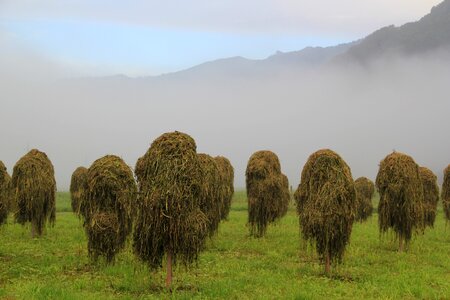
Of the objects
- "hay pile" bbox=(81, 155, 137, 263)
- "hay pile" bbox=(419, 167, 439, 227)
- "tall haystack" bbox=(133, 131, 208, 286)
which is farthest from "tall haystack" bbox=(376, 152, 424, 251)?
"hay pile" bbox=(81, 155, 137, 263)

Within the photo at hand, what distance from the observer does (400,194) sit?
20.3 metres

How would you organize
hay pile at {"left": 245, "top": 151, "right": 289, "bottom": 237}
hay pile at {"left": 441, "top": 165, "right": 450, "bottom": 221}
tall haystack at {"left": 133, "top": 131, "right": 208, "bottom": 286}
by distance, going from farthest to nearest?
1. hay pile at {"left": 441, "top": 165, "right": 450, "bottom": 221}
2. hay pile at {"left": 245, "top": 151, "right": 289, "bottom": 237}
3. tall haystack at {"left": 133, "top": 131, "right": 208, "bottom": 286}

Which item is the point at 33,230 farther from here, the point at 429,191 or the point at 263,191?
the point at 429,191

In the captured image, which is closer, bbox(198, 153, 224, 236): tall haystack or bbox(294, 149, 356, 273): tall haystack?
bbox(294, 149, 356, 273): tall haystack

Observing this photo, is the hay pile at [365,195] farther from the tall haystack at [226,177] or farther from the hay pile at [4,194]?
the hay pile at [4,194]

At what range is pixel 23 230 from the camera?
27.1 meters

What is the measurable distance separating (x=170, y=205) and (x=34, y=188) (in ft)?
44.3

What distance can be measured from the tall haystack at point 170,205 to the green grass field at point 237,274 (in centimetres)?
116

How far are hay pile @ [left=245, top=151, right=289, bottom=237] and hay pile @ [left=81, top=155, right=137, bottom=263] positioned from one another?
10270 mm

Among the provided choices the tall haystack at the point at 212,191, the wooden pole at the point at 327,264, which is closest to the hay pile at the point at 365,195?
the tall haystack at the point at 212,191

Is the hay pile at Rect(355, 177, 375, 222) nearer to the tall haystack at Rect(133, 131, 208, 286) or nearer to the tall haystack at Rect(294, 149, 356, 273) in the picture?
the tall haystack at Rect(294, 149, 356, 273)

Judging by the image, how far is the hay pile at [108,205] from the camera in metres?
15.4

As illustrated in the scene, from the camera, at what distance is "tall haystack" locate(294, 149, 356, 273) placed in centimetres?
1545

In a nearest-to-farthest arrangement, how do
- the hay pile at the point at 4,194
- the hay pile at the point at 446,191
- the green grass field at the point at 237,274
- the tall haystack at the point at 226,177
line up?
1. the green grass field at the point at 237,274
2. the hay pile at the point at 4,194
3. the tall haystack at the point at 226,177
4. the hay pile at the point at 446,191
